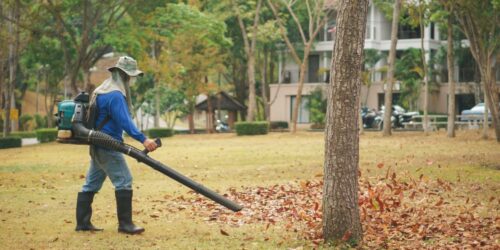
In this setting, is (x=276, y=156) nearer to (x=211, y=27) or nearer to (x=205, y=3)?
(x=211, y=27)

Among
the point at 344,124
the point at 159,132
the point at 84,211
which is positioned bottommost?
the point at 84,211

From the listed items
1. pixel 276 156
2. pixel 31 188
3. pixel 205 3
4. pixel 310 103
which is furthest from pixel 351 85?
pixel 310 103

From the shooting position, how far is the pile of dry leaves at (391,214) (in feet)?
33.7

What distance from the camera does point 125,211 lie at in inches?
420

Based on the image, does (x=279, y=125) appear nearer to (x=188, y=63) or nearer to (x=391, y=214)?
(x=188, y=63)

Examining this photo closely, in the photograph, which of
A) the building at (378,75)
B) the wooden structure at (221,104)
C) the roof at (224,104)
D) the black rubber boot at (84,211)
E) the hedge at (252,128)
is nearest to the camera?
the black rubber boot at (84,211)

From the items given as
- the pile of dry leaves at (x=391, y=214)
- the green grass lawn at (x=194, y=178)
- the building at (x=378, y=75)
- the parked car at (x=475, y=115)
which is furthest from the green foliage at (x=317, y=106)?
the pile of dry leaves at (x=391, y=214)

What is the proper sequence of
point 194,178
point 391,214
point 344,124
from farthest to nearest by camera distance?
point 194,178 < point 391,214 < point 344,124

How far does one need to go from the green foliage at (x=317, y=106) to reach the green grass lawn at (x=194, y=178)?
2317cm

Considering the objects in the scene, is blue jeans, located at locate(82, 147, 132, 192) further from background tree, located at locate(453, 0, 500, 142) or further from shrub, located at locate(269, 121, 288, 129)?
shrub, located at locate(269, 121, 288, 129)

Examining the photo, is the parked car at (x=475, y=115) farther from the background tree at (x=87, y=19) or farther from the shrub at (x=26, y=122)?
the shrub at (x=26, y=122)

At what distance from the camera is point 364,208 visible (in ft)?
38.4

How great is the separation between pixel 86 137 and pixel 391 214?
168 inches

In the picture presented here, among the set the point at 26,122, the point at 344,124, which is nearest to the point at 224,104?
the point at 26,122
